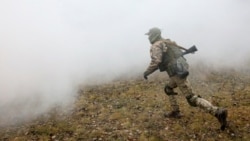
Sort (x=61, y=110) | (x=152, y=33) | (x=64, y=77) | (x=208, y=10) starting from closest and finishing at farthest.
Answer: (x=152, y=33), (x=61, y=110), (x=64, y=77), (x=208, y=10)

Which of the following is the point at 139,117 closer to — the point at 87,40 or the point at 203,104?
the point at 203,104

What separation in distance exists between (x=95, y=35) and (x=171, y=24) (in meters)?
4.92

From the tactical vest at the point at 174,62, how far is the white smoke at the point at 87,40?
4.81 m

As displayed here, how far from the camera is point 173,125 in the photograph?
10.5 m

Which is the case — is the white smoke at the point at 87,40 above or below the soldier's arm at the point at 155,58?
above

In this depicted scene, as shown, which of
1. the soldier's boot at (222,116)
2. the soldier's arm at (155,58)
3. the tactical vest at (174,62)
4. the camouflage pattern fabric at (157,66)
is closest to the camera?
the soldier's boot at (222,116)

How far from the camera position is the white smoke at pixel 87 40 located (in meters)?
14.6

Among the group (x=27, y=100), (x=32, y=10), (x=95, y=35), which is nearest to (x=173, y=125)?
(x=27, y=100)

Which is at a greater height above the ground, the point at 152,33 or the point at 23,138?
the point at 152,33

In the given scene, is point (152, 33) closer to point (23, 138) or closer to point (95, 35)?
point (23, 138)

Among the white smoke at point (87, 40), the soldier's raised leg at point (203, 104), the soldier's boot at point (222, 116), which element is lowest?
the soldier's boot at point (222, 116)

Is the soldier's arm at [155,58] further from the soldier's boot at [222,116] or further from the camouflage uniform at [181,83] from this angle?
the soldier's boot at [222,116]

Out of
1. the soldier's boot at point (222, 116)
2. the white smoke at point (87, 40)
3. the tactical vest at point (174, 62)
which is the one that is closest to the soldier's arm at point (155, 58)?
the tactical vest at point (174, 62)

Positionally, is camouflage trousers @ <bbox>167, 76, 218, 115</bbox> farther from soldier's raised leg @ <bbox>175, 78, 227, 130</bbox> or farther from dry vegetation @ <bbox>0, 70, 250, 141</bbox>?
dry vegetation @ <bbox>0, 70, 250, 141</bbox>
